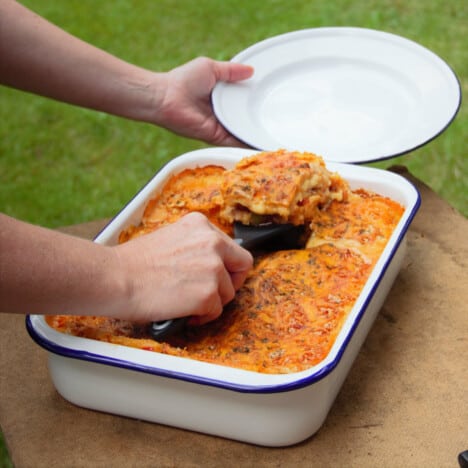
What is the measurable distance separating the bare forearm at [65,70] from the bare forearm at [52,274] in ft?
1.91

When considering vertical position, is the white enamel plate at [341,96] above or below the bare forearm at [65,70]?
below

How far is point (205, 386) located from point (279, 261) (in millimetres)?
291

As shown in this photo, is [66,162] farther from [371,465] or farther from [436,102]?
[371,465]

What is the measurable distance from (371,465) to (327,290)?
0.82 feet

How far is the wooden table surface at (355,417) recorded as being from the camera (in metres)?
1.08

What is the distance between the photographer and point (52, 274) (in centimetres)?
101

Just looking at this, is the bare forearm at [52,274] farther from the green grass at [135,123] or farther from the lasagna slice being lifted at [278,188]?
the green grass at [135,123]

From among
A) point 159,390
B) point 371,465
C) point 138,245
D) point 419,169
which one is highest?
point 138,245

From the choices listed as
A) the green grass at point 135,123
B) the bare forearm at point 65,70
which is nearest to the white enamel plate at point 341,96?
the bare forearm at point 65,70

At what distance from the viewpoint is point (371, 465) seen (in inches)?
41.6

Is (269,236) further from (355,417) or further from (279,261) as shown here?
(355,417)

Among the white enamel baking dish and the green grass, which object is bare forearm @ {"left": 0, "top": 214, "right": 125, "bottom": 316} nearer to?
the white enamel baking dish

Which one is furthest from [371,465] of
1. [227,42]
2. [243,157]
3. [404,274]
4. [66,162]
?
[227,42]

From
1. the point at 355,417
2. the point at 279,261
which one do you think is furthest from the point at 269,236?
the point at 355,417
